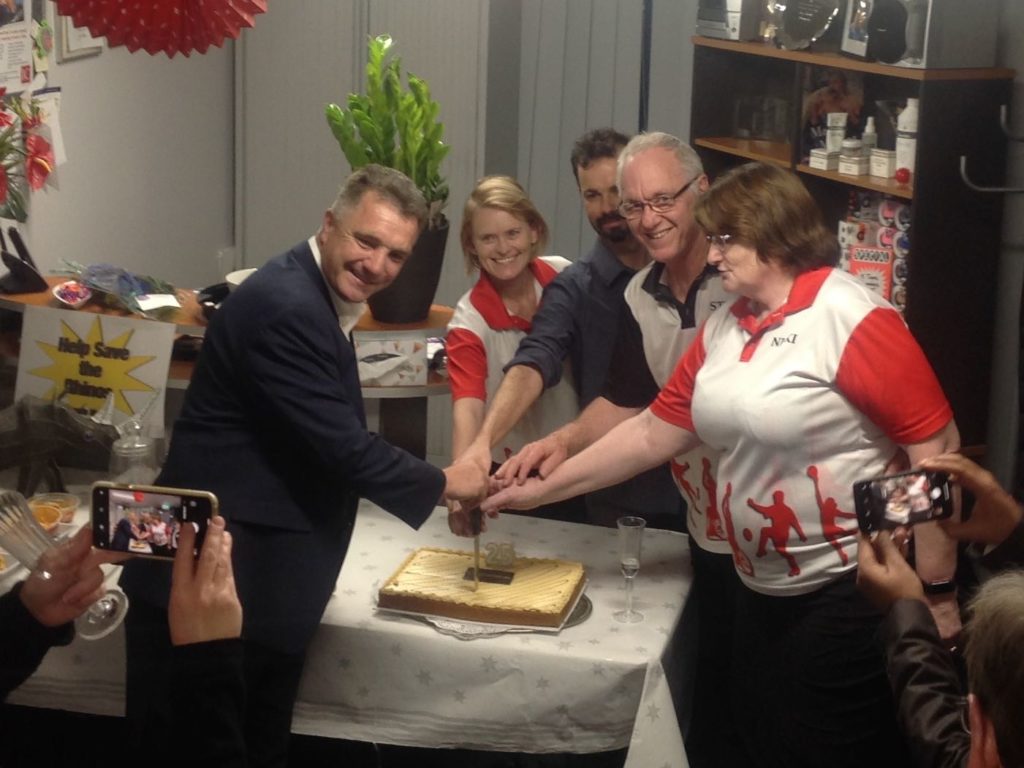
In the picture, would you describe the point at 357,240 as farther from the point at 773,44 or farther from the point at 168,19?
the point at 773,44

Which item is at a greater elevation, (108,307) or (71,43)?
(71,43)

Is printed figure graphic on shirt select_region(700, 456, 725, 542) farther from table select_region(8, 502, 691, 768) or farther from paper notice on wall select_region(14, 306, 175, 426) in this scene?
paper notice on wall select_region(14, 306, 175, 426)

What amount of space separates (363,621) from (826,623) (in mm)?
717

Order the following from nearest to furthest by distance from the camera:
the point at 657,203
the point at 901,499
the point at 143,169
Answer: the point at 901,499
the point at 657,203
the point at 143,169

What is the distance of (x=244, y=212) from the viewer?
4598mm

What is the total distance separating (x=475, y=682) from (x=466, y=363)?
73 cm

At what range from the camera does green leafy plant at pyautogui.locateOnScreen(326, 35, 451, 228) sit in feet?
8.77

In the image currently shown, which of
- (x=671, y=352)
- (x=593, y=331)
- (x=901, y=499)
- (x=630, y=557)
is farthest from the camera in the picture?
(x=593, y=331)

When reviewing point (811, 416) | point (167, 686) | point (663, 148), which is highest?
point (663, 148)

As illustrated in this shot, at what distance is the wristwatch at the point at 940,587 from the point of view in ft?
6.41

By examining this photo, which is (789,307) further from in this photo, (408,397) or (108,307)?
(108,307)

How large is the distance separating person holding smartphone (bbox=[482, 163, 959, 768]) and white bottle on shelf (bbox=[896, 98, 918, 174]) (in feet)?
3.76

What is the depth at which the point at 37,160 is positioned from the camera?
10.4 ft

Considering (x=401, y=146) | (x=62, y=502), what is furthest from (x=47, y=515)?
(x=401, y=146)
